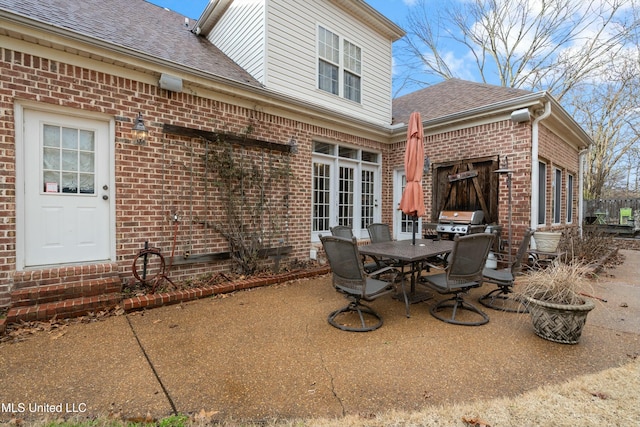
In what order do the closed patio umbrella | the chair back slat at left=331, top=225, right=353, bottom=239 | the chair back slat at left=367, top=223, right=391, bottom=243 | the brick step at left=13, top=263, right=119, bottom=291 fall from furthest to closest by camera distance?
1. the chair back slat at left=367, top=223, right=391, bottom=243
2. the chair back slat at left=331, top=225, right=353, bottom=239
3. the closed patio umbrella
4. the brick step at left=13, top=263, right=119, bottom=291

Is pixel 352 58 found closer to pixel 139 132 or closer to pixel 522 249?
pixel 139 132

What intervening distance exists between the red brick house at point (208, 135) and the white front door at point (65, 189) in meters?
0.02

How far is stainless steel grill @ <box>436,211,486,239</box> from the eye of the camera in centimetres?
629

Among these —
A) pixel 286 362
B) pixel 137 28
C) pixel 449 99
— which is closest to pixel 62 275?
pixel 286 362

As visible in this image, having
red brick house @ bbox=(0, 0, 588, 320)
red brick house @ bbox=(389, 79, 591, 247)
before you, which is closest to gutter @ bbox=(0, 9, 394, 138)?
red brick house @ bbox=(0, 0, 588, 320)

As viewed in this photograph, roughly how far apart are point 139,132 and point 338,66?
488 centimetres

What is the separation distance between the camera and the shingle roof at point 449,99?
6996 millimetres

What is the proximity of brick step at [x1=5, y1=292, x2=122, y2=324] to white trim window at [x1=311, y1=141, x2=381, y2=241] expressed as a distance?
3905mm

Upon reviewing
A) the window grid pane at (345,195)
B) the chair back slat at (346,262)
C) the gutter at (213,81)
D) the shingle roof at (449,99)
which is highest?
the shingle roof at (449,99)

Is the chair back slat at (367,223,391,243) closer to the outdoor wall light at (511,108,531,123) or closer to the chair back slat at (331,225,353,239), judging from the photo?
the chair back slat at (331,225,353,239)

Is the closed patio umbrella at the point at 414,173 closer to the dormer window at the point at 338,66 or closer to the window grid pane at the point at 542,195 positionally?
the dormer window at the point at 338,66

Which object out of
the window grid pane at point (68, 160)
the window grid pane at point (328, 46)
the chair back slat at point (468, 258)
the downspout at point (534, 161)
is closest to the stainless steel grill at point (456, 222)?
the downspout at point (534, 161)

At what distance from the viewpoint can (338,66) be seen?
7305 millimetres

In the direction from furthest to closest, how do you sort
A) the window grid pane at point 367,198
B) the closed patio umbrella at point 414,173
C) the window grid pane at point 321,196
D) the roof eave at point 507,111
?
the window grid pane at point 367,198, the window grid pane at point 321,196, the roof eave at point 507,111, the closed patio umbrella at point 414,173
